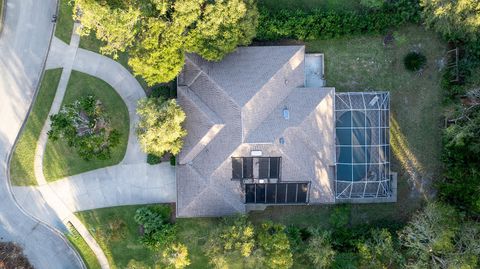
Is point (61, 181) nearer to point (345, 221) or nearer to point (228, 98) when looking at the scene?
point (228, 98)

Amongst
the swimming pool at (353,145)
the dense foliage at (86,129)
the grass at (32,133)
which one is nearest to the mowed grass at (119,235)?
the dense foliage at (86,129)

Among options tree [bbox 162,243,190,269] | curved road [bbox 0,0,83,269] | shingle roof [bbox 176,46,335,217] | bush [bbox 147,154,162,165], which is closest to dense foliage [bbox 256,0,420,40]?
shingle roof [bbox 176,46,335,217]

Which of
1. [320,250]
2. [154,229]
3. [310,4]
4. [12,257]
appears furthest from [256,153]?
[12,257]

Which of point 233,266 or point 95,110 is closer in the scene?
point 233,266

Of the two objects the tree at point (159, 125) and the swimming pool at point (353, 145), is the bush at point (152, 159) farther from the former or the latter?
the swimming pool at point (353, 145)

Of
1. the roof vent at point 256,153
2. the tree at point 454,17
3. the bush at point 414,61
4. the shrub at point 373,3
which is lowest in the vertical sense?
the roof vent at point 256,153

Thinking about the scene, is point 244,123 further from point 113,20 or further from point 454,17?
point 454,17

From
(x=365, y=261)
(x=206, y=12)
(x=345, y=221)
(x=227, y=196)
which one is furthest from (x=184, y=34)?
(x=365, y=261)
